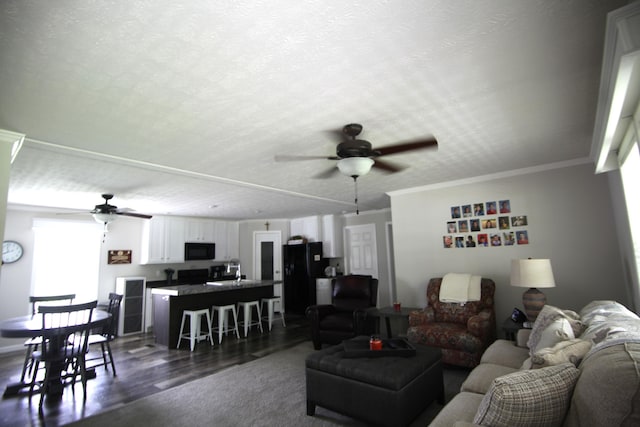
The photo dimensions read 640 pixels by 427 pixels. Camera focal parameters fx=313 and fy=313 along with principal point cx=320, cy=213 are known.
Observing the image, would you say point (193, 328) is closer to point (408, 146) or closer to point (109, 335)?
point (109, 335)

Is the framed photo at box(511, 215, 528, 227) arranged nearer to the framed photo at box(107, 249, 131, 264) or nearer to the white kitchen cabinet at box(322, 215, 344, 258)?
the white kitchen cabinet at box(322, 215, 344, 258)

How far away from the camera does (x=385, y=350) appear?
9.00 feet

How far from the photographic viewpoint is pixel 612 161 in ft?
9.08

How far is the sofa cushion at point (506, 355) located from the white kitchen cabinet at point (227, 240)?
653 cm

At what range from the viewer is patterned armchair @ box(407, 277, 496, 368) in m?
3.44

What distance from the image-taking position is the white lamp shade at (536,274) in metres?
3.16

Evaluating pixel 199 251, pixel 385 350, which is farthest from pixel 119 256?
pixel 385 350

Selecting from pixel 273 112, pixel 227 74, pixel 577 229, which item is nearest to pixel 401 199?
pixel 577 229

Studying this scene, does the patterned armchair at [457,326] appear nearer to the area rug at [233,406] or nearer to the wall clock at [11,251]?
the area rug at [233,406]

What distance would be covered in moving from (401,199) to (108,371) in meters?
4.80

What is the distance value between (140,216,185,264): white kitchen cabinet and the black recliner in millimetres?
3788

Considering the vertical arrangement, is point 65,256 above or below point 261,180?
below

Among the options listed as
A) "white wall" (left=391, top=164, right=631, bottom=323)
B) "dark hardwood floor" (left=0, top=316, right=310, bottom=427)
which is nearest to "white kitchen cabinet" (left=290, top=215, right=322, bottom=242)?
"dark hardwood floor" (left=0, top=316, right=310, bottom=427)

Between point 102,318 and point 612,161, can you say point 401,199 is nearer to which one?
point 612,161
